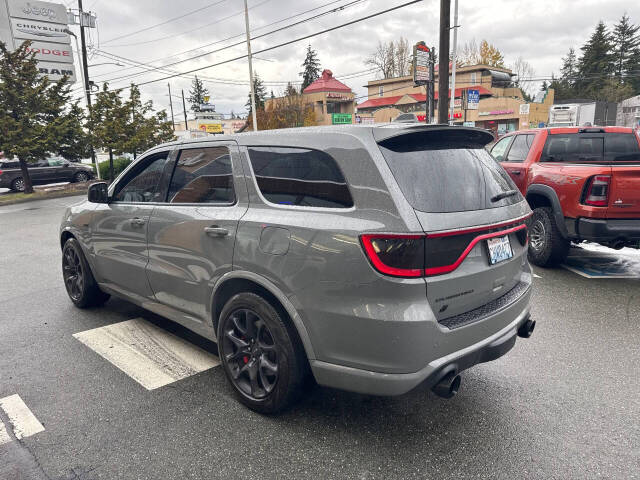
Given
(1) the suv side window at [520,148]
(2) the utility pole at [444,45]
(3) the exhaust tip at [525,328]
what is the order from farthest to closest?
(2) the utility pole at [444,45] → (1) the suv side window at [520,148] → (3) the exhaust tip at [525,328]

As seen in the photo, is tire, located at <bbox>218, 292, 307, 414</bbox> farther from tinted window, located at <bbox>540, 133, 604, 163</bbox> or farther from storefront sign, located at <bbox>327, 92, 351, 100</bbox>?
storefront sign, located at <bbox>327, 92, 351, 100</bbox>

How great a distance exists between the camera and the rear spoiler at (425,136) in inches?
96.3

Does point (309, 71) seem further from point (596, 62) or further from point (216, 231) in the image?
point (216, 231)

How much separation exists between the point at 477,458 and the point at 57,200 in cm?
1959

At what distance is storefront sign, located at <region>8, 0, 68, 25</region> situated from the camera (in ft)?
98.8

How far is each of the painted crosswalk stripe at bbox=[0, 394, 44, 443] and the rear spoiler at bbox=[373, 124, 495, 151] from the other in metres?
2.66

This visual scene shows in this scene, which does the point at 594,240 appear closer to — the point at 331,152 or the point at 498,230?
the point at 498,230

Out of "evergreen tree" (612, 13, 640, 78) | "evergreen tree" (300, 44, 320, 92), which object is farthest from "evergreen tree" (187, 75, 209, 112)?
"evergreen tree" (612, 13, 640, 78)

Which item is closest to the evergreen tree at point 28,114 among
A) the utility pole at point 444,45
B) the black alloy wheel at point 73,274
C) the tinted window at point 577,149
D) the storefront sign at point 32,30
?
the storefront sign at point 32,30

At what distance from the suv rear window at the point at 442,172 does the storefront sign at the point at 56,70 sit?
3395 centimetres

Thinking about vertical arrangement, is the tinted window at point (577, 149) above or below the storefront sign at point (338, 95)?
below

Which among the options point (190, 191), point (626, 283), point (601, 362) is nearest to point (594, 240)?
point (626, 283)

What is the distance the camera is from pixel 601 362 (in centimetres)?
347

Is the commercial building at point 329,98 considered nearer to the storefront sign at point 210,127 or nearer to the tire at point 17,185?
the storefront sign at point 210,127
